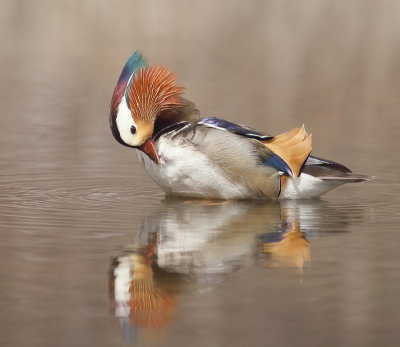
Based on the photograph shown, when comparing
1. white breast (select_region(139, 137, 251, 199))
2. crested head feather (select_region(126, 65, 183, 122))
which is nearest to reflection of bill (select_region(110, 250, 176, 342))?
white breast (select_region(139, 137, 251, 199))

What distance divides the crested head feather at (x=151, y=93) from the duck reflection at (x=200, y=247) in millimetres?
684

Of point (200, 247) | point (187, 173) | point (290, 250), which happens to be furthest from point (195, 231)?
point (187, 173)

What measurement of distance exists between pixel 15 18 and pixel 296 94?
35.8ft

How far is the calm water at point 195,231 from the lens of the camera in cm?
636

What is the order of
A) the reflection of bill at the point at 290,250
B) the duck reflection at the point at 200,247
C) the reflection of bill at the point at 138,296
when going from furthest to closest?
the reflection of bill at the point at 290,250, the duck reflection at the point at 200,247, the reflection of bill at the point at 138,296

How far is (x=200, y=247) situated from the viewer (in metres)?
8.12

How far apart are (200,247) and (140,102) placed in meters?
1.99

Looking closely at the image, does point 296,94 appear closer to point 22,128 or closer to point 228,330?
point 22,128

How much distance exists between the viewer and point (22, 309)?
6551 millimetres

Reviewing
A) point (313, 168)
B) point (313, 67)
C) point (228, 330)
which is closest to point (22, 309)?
point (228, 330)

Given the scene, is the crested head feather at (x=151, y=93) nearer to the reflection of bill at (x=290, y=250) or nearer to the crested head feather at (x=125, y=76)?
the crested head feather at (x=125, y=76)

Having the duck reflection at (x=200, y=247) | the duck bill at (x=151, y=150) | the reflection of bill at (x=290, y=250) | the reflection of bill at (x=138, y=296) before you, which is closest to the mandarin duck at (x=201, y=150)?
the duck bill at (x=151, y=150)

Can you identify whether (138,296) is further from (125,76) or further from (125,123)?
(125,76)

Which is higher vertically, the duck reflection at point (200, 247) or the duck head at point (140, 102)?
the duck head at point (140, 102)
